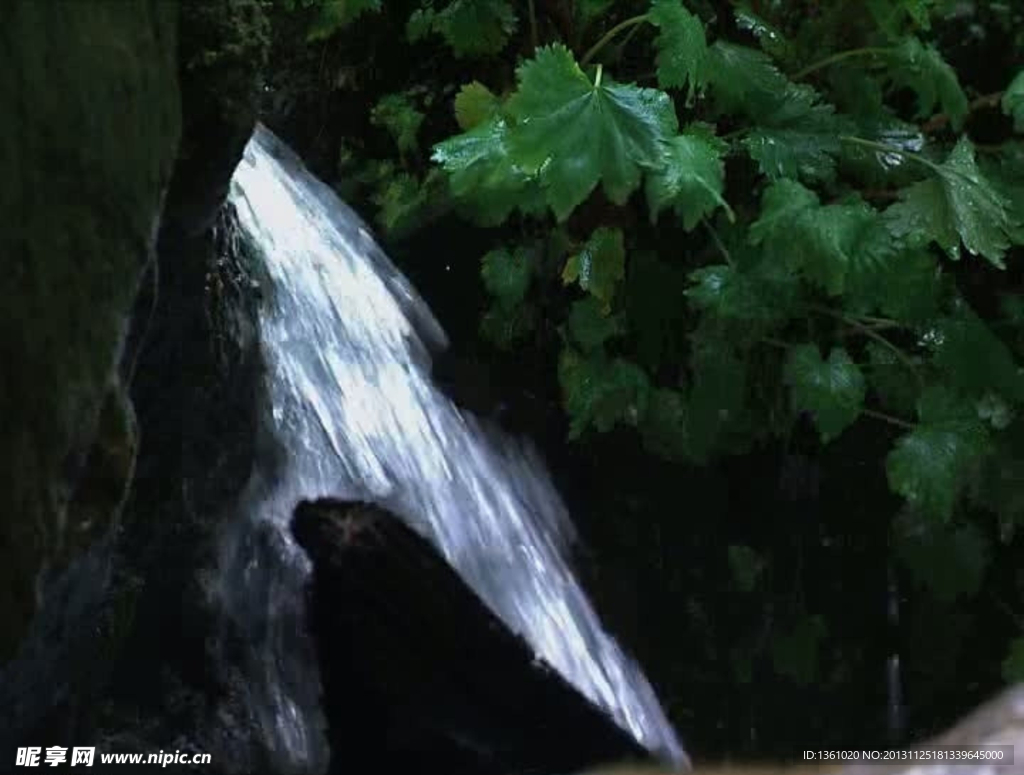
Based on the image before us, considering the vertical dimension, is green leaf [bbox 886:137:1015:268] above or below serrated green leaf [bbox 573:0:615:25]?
below

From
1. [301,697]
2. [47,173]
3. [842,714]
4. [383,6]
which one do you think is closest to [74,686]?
[301,697]

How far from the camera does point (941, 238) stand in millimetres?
3354

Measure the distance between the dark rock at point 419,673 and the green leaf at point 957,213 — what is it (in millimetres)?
1496

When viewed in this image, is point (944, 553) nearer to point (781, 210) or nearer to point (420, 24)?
point (781, 210)

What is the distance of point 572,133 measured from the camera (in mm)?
2932

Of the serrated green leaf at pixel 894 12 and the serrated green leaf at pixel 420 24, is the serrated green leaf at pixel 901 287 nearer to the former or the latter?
the serrated green leaf at pixel 894 12

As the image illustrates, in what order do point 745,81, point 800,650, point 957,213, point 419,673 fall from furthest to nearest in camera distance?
1. point 800,650
2. point 745,81
3. point 957,213
4. point 419,673

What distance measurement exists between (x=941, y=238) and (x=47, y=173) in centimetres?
240

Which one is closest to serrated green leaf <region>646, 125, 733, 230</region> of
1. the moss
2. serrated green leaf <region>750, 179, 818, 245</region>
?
serrated green leaf <region>750, 179, 818, 245</region>

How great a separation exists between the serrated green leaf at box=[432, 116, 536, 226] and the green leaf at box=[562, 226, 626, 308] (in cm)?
30

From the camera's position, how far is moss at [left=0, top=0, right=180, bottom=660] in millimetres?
1662

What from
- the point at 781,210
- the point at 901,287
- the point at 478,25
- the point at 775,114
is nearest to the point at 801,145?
the point at 775,114

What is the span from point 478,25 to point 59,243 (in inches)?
92.2

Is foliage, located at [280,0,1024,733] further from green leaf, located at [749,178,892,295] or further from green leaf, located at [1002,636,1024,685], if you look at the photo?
green leaf, located at [1002,636,1024,685]
